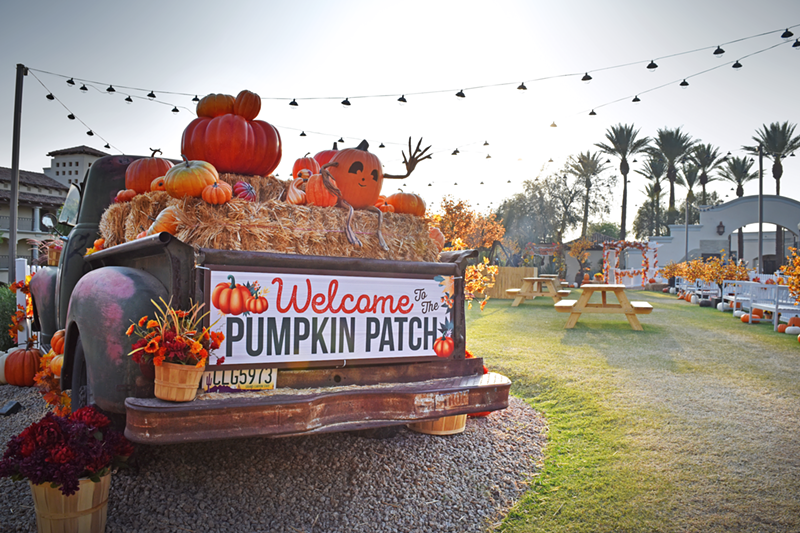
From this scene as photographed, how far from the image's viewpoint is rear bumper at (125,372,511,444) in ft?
6.84

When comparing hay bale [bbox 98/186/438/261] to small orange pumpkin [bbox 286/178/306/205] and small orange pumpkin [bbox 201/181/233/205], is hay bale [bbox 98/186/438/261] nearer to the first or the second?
small orange pumpkin [bbox 201/181/233/205]

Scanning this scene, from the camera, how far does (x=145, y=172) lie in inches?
156

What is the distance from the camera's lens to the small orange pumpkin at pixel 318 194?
319 centimetres

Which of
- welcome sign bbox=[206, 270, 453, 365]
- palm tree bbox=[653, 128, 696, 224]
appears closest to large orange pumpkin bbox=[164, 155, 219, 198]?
welcome sign bbox=[206, 270, 453, 365]

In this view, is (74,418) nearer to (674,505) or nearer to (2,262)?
(674,505)

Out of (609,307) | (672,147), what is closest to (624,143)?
(672,147)

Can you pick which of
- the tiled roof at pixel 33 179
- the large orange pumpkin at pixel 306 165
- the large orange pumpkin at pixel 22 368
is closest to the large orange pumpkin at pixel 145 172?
the large orange pumpkin at pixel 306 165

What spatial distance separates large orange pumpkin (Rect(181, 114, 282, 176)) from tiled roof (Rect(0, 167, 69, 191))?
37.7 meters

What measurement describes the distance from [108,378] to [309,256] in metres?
1.12

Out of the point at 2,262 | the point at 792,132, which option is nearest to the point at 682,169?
the point at 792,132

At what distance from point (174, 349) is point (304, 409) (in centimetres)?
64

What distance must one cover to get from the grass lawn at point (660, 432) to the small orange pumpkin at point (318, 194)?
219 cm

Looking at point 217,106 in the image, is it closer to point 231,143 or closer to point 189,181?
point 231,143

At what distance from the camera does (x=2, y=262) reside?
34094 mm
